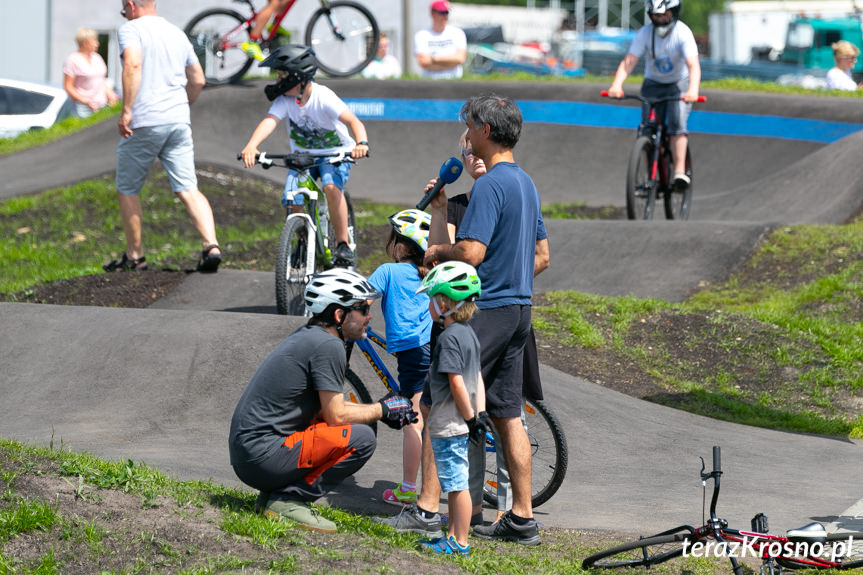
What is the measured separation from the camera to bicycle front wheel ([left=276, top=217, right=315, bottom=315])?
784 cm

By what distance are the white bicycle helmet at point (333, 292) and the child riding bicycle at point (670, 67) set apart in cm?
693

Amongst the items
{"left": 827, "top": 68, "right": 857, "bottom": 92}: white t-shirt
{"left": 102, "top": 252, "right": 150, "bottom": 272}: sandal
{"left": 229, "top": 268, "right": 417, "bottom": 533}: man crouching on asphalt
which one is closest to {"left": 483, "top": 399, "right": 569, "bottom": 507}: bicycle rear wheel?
{"left": 229, "top": 268, "right": 417, "bottom": 533}: man crouching on asphalt

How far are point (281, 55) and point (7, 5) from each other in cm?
2325

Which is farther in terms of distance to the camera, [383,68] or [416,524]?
[383,68]

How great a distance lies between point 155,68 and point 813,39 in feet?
111

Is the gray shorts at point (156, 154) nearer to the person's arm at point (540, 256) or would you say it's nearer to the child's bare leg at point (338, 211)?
the child's bare leg at point (338, 211)

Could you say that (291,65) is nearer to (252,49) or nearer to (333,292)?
(333,292)

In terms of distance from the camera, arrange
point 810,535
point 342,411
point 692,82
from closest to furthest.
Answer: point 810,535 → point 342,411 → point 692,82

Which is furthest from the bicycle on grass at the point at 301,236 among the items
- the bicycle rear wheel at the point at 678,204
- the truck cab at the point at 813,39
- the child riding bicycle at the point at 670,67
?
the truck cab at the point at 813,39

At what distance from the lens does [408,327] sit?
17.9 feet

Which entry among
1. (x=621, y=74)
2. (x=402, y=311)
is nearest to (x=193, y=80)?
(x=621, y=74)

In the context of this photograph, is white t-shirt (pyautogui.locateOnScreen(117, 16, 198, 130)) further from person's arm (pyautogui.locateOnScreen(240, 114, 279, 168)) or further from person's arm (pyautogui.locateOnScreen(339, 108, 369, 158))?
person's arm (pyautogui.locateOnScreen(339, 108, 369, 158))

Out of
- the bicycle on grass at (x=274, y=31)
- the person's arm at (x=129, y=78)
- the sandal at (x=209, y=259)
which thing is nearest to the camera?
the person's arm at (x=129, y=78)

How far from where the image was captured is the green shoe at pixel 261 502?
4871 millimetres
